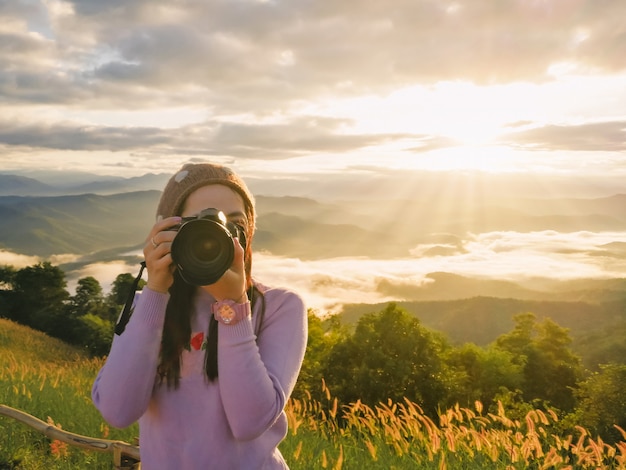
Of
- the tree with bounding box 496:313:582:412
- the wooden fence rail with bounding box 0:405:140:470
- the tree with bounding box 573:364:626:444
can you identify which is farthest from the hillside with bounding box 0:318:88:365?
the tree with bounding box 496:313:582:412

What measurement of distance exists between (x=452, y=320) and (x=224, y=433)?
626ft

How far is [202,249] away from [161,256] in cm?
18

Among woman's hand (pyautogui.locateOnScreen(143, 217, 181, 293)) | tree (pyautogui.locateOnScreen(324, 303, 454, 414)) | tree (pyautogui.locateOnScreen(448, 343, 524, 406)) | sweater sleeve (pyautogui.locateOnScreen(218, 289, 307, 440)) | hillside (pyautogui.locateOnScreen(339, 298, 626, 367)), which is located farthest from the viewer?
hillside (pyautogui.locateOnScreen(339, 298, 626, 367))

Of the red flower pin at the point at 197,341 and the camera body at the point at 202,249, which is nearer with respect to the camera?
the camera body at the point at 202,249

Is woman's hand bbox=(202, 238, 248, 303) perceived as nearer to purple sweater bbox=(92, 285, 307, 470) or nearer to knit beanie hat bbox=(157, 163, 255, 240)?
purple sweater bbox=(92, 285, 307, 470)

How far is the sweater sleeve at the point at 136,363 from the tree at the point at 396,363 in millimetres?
15869

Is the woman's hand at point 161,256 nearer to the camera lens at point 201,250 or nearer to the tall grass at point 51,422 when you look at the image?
the camera lens at point 201,250

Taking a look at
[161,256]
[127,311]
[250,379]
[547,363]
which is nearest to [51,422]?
[127,311]

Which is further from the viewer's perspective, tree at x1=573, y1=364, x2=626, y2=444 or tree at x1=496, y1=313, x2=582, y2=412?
tree at x1=496, y1=313, x2=582, y2=412

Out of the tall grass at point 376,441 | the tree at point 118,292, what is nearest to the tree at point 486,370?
the tall grass at point 376,441

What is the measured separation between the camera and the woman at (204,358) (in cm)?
198

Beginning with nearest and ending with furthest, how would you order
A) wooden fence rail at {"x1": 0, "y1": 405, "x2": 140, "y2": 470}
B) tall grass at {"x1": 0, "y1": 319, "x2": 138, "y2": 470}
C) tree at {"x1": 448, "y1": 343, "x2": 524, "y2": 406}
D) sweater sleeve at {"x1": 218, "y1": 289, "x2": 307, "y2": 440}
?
sweater sleeve at {"x1": 218, "y1": 289, "x2": 307, "y2": 440}
wooden fence rail at {"x1": 0, "y1": 405, "x2": 140, "y2": 470}
tall grass at {"x1": 0, "y1": 319, "x2": 138, "y2": 470}
tree at {"x1": 448, "y1": 343, "x2": 524, "y2": 406}

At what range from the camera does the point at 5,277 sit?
5675 cm

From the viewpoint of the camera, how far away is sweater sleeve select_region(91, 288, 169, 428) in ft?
6.65
